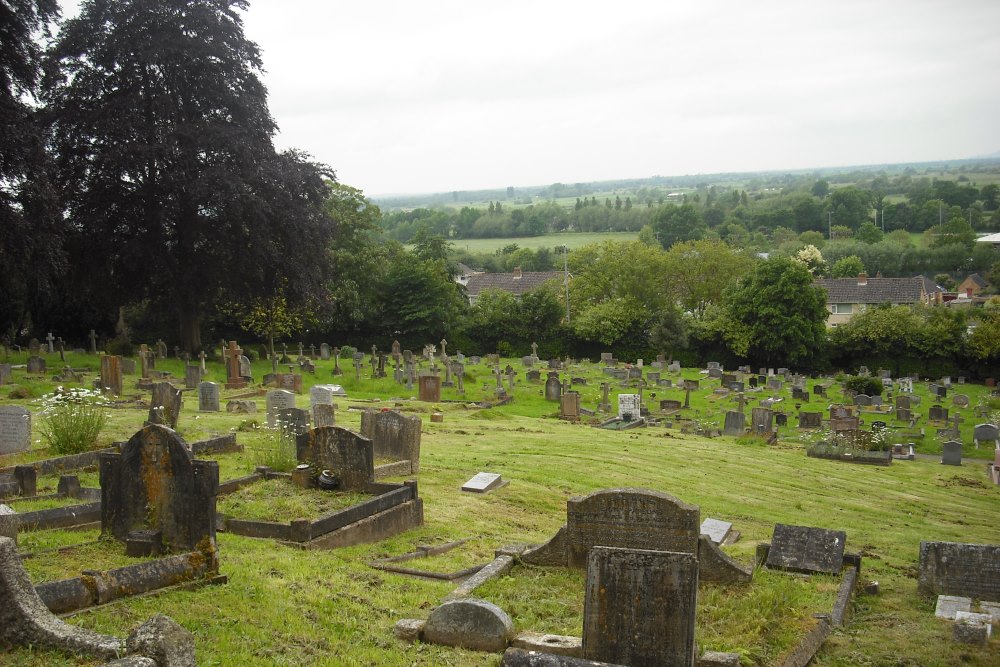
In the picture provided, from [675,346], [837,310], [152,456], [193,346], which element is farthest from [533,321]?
[152,456]

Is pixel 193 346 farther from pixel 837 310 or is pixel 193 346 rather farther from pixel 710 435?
pixel 837 310

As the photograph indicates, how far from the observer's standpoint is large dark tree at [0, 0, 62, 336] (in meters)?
24.8

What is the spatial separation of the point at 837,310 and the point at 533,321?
29.8 m

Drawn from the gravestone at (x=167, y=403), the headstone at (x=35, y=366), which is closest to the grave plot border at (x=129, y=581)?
the gravestone at (x=167, y=403)

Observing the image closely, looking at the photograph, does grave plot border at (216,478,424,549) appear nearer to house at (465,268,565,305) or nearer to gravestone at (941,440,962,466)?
gravestone at (941,440,962,466)

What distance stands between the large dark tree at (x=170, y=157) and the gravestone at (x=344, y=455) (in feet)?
67.8

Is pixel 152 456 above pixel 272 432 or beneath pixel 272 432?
above

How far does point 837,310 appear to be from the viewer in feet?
228

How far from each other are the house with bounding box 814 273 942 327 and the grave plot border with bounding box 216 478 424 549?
6056 cm

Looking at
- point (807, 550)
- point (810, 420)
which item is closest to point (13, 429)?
point (807, 550)

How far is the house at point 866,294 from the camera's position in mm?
67750

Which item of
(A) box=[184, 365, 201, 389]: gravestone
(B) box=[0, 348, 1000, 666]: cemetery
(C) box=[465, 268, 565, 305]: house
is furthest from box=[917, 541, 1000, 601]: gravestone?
(C) box=[465, 268, 565, 305]: house

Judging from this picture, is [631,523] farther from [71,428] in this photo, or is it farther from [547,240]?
[547,240]

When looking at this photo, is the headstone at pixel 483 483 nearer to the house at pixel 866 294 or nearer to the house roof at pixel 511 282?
the house roof at pixel 511 282
